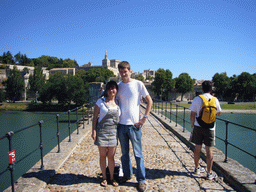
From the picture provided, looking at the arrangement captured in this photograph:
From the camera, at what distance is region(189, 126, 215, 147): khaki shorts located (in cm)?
317

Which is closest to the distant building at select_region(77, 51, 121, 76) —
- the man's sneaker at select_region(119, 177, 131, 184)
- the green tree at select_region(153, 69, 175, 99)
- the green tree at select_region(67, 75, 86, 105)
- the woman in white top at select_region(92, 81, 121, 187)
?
the green tree at select_region(153, 69, 175, 99)

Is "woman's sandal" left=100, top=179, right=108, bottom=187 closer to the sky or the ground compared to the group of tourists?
closer to the ground

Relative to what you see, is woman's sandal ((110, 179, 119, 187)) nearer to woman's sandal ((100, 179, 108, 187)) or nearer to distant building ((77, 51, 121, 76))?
woman's sandal ((100, 179, 108, 187))

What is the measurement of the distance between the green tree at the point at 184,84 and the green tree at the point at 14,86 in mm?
49474

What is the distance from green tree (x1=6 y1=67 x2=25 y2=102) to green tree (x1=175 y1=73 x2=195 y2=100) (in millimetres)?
49474

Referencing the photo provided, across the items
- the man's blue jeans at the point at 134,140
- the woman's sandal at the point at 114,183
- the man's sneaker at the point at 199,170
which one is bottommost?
the woman's sandal at the point at 114,183

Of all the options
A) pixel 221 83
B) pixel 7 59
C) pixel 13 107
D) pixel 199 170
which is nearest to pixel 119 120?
pixel 199 170

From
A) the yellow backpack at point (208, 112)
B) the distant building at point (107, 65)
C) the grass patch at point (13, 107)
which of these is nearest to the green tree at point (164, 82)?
the grass patch at point (13, 107)

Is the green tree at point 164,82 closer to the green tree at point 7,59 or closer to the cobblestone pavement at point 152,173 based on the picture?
the cobblestone pavement at point 152,173

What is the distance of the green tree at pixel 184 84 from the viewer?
2472 inches

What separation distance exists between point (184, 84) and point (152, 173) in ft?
203

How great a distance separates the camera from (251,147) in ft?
44.8

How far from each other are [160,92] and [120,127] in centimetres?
5963

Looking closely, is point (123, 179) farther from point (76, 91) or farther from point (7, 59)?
point (7, 59)
